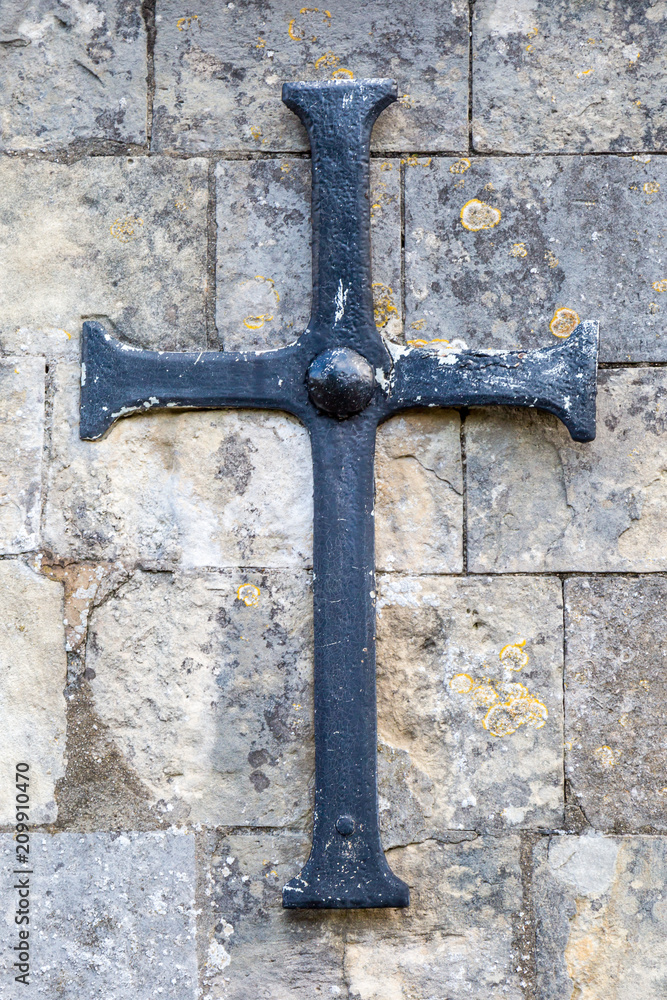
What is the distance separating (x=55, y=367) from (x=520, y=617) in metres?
1.07

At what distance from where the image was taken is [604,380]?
72.1 inches

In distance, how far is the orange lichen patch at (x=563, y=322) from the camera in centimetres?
Answer: 183

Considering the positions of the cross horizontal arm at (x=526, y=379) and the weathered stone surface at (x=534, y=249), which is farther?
the weathered stone surface at (x=534, y=249)

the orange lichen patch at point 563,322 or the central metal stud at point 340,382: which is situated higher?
the orange lichen patch at point 563,322

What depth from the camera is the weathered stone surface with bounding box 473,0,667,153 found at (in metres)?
1.86

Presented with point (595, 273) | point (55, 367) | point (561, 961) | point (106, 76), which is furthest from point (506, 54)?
point (561, 961)

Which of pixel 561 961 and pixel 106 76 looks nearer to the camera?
pixel 561 961

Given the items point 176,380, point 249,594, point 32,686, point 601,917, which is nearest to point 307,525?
point 249,594

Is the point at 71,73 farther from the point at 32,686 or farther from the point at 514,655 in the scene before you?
the point at 514,655

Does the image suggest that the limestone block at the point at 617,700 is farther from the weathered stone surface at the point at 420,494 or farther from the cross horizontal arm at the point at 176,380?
the cross horizontal arm at the point at 176,380

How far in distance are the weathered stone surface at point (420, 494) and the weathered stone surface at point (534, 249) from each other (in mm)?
193

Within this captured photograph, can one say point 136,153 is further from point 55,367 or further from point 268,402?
point 268,402

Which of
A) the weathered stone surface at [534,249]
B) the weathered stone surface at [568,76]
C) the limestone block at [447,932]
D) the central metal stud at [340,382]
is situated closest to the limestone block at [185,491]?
the central metal stud at [340,382]

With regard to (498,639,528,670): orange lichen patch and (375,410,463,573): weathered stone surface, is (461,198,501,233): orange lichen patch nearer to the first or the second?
(375,410,463,573): weathered stone surface
